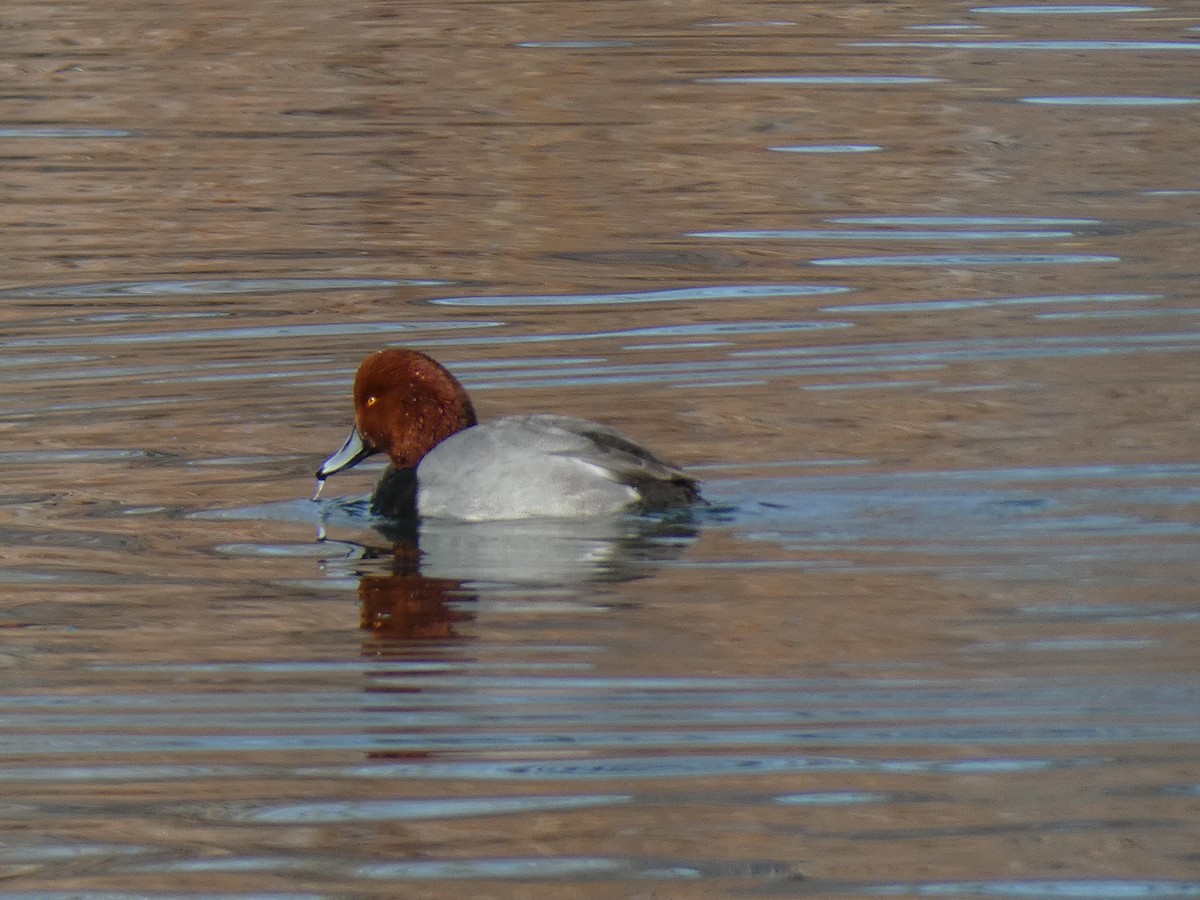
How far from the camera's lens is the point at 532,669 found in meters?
5.69

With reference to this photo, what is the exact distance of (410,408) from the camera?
7.68 metres

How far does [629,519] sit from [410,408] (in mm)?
977

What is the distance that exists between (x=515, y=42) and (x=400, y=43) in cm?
96

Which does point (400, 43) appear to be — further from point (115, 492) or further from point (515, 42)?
Result: point (115, 492)

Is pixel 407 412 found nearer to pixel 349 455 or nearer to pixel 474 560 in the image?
pixel 349 455

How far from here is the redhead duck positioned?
7.03m

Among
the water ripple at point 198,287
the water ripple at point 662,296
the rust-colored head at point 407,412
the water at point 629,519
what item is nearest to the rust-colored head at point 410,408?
the rust-colored head at point 407,412

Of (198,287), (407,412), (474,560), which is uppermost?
(407,412)

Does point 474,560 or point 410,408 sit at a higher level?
point 410,408

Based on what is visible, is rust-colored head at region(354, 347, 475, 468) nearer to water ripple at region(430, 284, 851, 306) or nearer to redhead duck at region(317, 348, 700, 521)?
redhead duck at region(317, 348, 700, 521)

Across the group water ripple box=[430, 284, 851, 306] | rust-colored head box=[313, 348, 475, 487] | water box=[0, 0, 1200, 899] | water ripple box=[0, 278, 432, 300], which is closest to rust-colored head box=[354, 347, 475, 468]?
rust-colored head box=[313, 348, 475, 487]

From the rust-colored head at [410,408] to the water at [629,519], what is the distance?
0.36 m

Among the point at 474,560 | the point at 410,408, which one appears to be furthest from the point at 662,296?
the point at 474,560

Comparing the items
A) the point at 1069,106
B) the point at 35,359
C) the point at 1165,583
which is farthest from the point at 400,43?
the point at 1165,583
